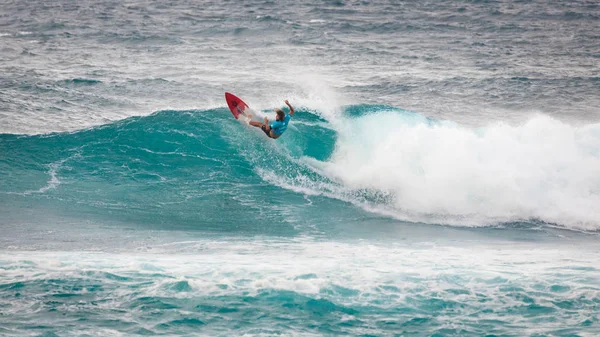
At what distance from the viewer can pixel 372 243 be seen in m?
13.1

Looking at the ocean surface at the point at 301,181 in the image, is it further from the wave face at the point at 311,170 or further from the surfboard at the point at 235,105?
the surfboard at the point at 235,105

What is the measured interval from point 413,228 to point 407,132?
163 inches

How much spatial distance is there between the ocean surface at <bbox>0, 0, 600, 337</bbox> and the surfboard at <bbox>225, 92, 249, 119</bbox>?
3.38 feet

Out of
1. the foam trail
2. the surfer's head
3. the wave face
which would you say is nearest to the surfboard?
the wave face

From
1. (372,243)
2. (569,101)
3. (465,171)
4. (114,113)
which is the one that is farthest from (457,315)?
(569,101)

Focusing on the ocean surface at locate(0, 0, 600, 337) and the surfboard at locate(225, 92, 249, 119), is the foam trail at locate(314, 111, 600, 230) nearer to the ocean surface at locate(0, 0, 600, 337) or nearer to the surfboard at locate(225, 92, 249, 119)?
the ocean surface at locate(0, 0, 600, 337)

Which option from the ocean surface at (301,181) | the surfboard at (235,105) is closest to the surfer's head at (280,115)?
the ocean surface at (301,181)

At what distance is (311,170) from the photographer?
55.1 ft

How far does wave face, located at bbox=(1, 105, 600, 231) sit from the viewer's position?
1476 cm

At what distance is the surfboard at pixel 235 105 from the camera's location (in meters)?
16.6

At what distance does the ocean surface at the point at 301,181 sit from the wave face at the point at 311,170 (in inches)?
2.2

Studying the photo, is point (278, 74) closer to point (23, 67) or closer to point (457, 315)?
point (23, 67)

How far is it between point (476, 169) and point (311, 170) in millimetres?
4025

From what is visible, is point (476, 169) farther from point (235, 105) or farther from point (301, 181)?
point (235, 105)
